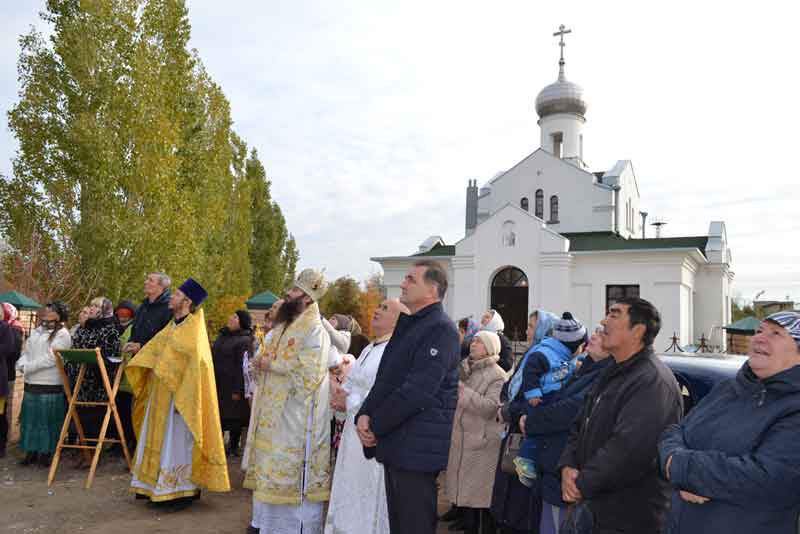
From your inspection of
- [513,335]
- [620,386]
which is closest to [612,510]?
[620,386]

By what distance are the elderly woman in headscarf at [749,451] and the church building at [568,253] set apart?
76.6ft

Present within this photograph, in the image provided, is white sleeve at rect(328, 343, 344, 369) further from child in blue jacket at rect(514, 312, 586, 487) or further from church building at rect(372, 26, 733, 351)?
church building at rect(372, 26, 733, 351)

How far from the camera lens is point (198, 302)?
6.25m

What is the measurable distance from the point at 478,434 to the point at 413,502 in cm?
177

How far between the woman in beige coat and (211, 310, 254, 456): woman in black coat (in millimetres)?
3608

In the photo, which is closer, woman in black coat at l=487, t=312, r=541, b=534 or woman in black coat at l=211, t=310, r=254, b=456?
woman in black coat at l=487, t=312, r=541, b=534

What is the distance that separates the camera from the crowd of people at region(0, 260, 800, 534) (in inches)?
109

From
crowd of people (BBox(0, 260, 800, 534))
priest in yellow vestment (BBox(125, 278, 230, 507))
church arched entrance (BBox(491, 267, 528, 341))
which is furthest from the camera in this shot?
church arched entrance (BBox(491, 267, 528, 341))

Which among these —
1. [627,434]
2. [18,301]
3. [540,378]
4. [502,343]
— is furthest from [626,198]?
[627,434]

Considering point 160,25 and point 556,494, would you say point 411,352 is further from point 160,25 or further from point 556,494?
point 160,25

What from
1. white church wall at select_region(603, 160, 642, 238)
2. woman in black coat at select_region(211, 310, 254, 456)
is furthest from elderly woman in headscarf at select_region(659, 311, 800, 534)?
white church wall at select_region(603, 160, 642, 238)

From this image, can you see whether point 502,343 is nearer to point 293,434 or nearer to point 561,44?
point 293,434

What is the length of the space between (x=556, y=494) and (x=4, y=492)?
5.84 metres

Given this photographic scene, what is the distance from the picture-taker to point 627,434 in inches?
120
